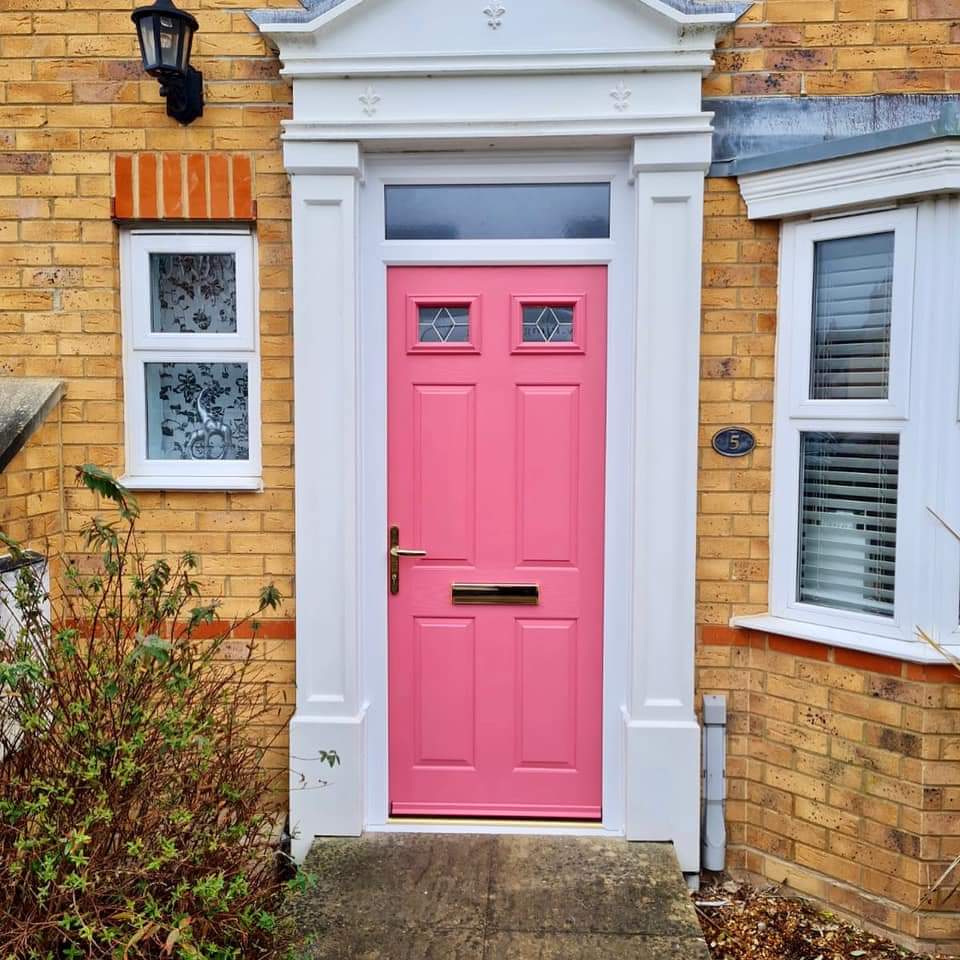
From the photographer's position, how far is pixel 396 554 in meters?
3.38

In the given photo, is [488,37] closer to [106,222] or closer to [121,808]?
[106,222]

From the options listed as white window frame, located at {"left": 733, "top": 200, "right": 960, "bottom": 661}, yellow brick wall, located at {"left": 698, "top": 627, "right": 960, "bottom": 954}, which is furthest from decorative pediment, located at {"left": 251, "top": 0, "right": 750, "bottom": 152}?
yellow brick wall, located at {"left": 698, "top": 627, "right": 960, "bottom": 954}

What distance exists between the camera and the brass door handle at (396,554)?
338cm

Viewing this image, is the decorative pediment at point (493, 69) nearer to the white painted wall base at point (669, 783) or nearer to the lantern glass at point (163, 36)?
the lantern glass at point (163, 36)

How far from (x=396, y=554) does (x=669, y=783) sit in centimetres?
141

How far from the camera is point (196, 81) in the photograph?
3217mm

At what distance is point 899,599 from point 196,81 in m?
3.34

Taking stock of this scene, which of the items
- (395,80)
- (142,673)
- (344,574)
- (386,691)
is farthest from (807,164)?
(142,673)

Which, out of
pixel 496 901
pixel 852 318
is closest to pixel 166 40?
pixel 852 318

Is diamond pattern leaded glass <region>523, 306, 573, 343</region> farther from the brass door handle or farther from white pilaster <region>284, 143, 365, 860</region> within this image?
the brass door handle

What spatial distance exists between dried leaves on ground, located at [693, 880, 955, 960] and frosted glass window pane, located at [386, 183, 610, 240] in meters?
2.68

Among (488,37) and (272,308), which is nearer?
(488,37)

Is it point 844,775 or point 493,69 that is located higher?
point 493,69

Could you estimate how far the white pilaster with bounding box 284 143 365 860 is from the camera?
10.5 feet
